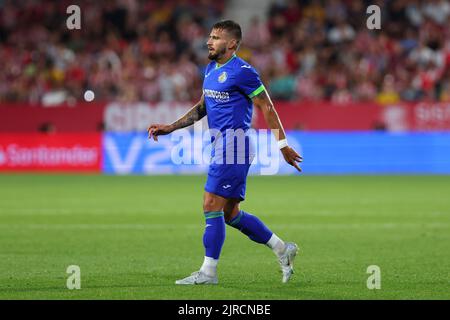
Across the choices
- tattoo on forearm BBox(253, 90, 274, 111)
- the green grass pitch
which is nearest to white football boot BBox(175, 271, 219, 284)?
the green grass pitch

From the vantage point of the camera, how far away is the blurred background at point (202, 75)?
2409 cm

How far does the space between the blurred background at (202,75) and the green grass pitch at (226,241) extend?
122 inches

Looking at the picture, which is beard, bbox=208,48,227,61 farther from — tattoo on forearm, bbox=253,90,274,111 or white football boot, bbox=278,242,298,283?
white football boot, bbox=278,242,298,283

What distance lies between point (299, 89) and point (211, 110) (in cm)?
1774

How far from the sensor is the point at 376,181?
21.6 meters

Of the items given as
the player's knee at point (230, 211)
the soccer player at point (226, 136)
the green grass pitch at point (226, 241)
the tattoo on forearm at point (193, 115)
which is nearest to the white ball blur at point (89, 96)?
the green grass pitch at point (226, 241)

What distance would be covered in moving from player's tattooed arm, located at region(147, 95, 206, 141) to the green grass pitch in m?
1.34

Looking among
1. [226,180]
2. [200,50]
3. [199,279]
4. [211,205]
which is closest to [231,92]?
[226,180]

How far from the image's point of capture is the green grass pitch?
822cm

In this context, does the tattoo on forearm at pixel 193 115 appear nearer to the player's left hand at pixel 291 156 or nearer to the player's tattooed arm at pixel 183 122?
the player's tattooed arm at pixel 183 122

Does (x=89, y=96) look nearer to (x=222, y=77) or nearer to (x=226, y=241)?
(x=226, y=241)

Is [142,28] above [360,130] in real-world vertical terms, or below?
above
